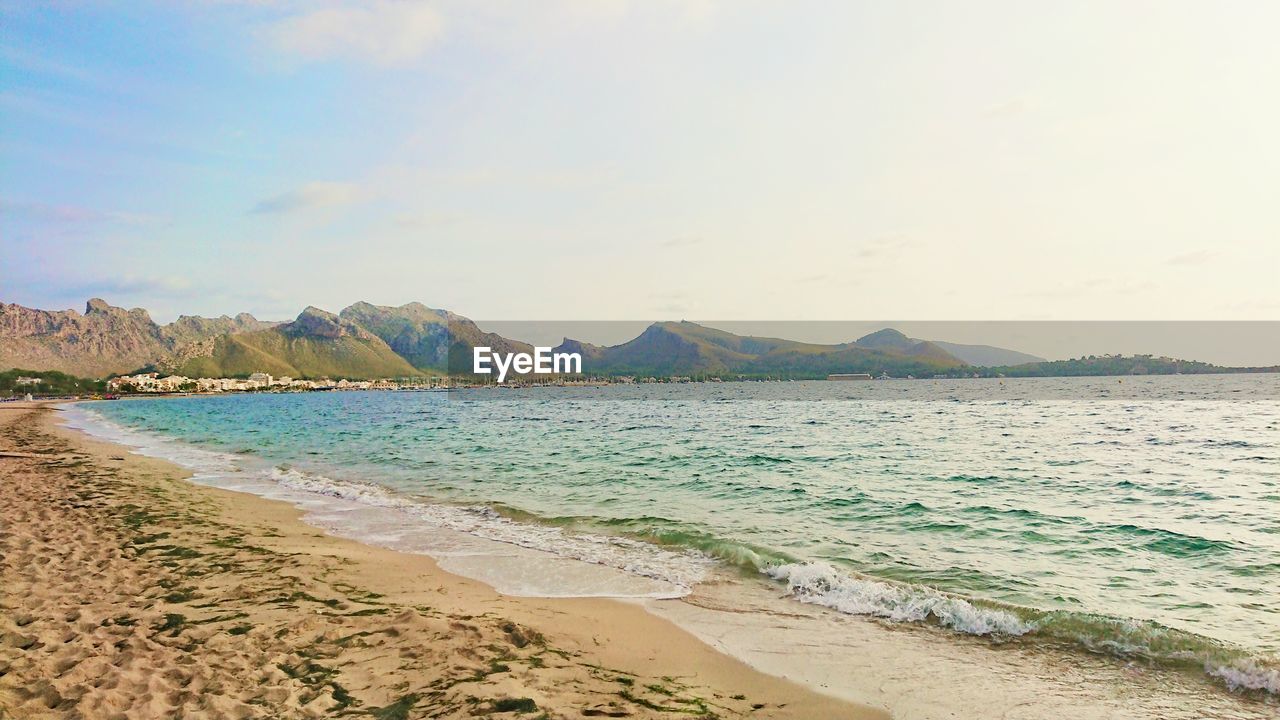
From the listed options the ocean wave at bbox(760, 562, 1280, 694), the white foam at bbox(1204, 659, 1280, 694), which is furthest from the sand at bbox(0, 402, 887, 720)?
the white foam at bbox(1204, 659, 1280, 694)

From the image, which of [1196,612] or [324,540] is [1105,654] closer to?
[1196,612]

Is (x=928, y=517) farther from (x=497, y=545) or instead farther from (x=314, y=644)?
(x=314, y=644)

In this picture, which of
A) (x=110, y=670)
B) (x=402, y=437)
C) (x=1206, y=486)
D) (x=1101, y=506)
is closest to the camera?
(x=110, y=670)

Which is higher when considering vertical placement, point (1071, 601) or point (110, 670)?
point (110, 670)

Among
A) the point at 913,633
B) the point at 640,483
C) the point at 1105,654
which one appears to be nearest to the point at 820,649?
the point at 913,633

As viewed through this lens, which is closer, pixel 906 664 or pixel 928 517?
pixel 906 664

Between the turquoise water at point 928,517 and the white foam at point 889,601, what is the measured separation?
0.04m

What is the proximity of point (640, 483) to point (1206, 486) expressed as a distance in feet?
68.6

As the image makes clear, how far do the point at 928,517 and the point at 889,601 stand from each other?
828cm

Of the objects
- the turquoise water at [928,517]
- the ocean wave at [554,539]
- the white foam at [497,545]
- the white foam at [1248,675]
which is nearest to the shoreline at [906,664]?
the white foam at [1248,675]

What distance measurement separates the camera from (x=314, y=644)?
8.27 m

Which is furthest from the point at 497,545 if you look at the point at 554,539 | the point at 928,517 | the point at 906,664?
the point at 928,517

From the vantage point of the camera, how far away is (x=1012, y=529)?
17.2 meters

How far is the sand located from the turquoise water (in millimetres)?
3840
